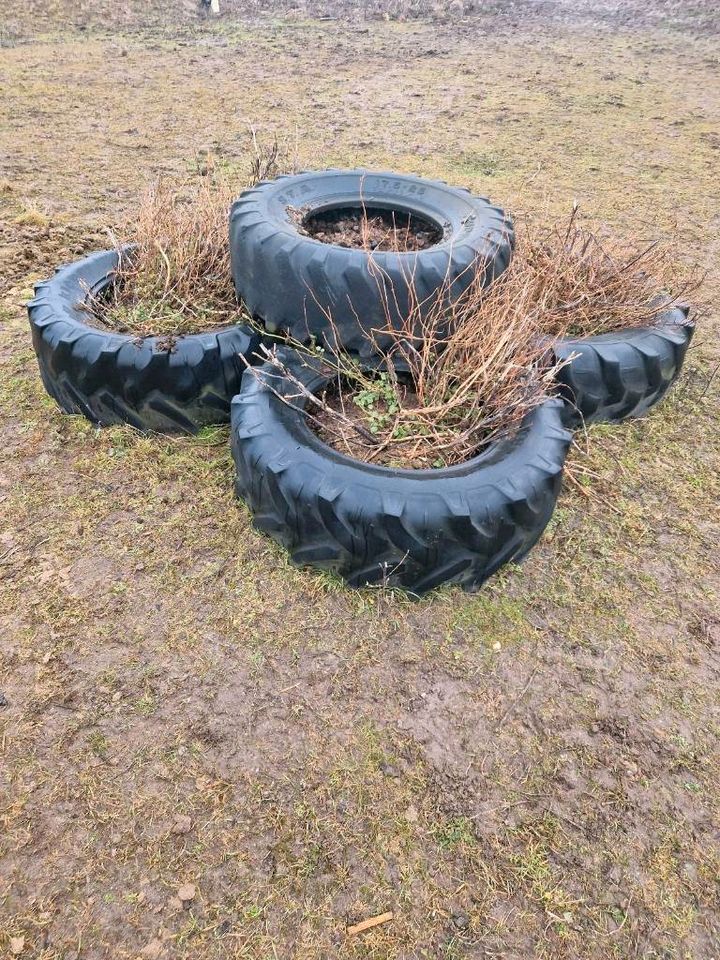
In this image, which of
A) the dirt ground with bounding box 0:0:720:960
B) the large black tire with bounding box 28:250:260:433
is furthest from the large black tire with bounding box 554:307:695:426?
the large black tire with bounding box 28:250:260:433

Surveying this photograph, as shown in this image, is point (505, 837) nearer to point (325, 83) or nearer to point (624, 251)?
point (624, 251)

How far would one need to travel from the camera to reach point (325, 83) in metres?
9.09

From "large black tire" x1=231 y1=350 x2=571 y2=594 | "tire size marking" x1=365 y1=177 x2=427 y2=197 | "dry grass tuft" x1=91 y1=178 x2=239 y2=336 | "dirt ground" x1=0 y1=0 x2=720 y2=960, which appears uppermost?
"tire size marking" x1=365 y1=177 x2=427 y2=197

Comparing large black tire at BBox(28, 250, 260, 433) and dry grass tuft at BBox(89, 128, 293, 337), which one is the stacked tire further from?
dry grass tuft at BBox(89, 128, 293, 337)

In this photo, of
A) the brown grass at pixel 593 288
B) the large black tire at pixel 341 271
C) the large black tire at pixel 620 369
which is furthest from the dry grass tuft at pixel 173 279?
the large black tire at pixel 620 369

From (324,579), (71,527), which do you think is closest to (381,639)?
(324,579)

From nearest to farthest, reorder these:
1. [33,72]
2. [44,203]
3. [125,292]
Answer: [125,292] < [44,203] < [33,72]

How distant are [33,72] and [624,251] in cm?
891

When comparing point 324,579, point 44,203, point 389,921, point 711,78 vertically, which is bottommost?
point 389,921

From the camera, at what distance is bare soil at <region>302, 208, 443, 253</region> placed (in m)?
3.50

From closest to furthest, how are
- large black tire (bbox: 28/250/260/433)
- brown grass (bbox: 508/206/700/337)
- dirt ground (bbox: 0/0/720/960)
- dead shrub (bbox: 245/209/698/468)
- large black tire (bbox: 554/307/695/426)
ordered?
1. dirt ground (bbox: 0/0/720/960)
2. dead shrub (bbox: 245/209/698/468)
3. large black tire (bbox: 28/250/260/433)
4. large black tire (bbox: 554/307/695/426)
5. brown grass (bbox: 508/206/700/337)

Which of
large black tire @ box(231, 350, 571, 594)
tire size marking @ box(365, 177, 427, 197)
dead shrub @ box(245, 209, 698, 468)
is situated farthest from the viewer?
tire size marking @ box(365, 177, 427, 197)

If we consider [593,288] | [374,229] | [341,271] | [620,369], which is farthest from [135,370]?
[593,288]

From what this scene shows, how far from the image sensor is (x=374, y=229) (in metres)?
3.57
